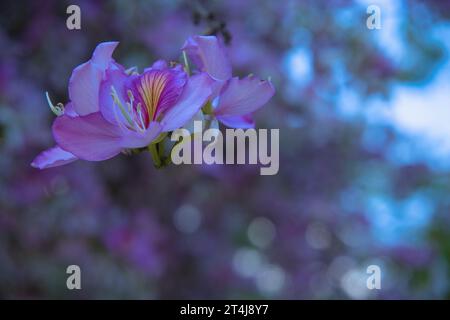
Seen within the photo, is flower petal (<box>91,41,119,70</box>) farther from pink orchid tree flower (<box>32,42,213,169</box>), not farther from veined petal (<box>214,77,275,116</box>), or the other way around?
veined petal (<box>214,77,275,116</box>)

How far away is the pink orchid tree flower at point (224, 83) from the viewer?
560mm

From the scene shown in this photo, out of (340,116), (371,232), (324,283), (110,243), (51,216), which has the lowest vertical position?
(324,283)

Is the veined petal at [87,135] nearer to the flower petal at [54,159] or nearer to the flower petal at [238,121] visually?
the flower petal at [54,159]

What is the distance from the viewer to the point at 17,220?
5.73 feet

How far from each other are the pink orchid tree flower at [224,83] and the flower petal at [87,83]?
0.07 metres

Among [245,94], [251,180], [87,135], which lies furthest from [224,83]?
[251,180]

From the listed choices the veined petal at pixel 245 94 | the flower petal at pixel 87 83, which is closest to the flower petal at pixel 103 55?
the flower petal at pixel 87 83

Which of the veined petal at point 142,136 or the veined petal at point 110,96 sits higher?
the veined petal at point 110,96

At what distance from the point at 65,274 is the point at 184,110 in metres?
1.37

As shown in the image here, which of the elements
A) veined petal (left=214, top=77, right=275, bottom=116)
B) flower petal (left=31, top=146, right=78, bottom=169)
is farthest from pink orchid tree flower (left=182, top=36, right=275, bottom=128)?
flower petal (left=31, top=146, right=78, bottom=169)

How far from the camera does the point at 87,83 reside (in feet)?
1.72

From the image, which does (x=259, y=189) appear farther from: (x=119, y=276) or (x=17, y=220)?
(x=17, y=220)
